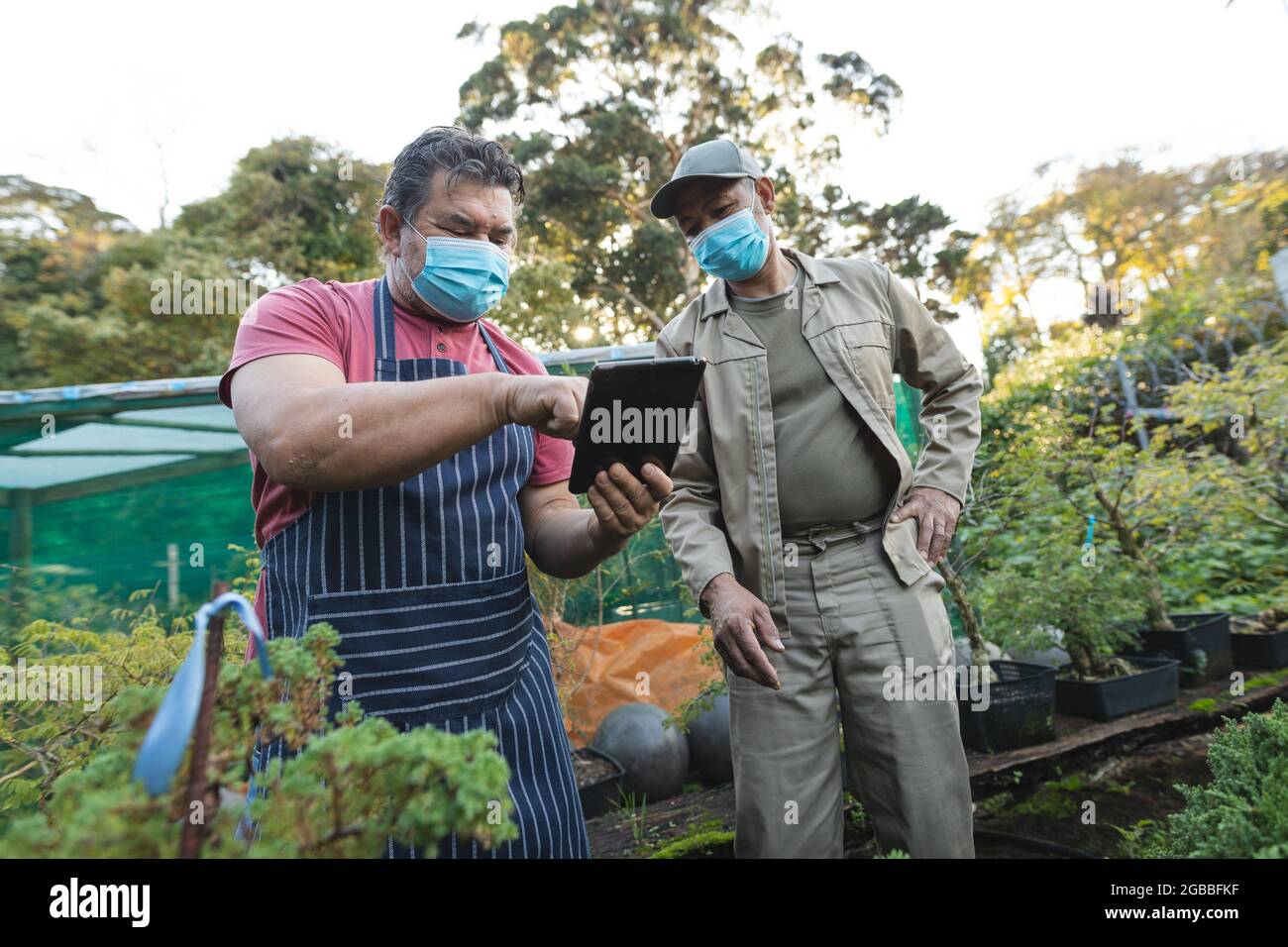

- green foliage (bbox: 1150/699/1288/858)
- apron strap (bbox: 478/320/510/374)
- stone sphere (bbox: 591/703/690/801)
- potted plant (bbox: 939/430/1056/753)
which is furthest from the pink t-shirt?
stone sphere (bbox: 591/703/690/801)

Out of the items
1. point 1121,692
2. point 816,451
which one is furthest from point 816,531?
point 1121,692

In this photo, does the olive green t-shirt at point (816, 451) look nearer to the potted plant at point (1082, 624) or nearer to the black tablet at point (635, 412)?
the black tablet at point (635, 412)

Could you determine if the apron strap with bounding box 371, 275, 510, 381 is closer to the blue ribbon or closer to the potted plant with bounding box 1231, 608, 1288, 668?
the blue ribbon

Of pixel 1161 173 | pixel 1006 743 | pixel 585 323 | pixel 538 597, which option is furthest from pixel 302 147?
pixel 1161 173

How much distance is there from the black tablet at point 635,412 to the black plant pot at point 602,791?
11.1 feet

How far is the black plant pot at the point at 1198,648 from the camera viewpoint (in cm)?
543

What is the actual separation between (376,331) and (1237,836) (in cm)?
204

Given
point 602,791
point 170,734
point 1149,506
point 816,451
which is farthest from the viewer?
point 1149,506

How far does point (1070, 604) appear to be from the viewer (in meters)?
4.88

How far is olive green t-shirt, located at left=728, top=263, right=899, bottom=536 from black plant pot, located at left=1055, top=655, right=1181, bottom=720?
342cm

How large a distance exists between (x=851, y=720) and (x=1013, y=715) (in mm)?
2566

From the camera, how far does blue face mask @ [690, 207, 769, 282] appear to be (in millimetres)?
2531

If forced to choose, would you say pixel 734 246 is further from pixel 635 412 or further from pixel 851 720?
pixel 851 720

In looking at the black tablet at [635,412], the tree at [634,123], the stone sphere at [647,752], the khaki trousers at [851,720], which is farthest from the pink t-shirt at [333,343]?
the tree at [634,123]
